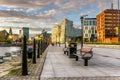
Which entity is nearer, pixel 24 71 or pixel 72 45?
pixel 24 71

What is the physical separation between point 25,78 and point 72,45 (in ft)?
49.5

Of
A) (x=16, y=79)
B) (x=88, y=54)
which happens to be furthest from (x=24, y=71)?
(x=88, y=54)

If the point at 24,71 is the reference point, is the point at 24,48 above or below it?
above

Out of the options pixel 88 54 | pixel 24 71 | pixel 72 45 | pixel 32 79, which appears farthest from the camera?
pixel 72 45

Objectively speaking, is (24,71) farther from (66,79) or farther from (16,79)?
(66,79)

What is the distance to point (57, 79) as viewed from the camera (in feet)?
38.1

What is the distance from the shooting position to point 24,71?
510 inches

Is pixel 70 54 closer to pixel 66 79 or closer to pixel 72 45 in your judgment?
pixel 72 45

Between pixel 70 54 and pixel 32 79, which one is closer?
pixel 32 79

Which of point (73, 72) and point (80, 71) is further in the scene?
point (80, 71)

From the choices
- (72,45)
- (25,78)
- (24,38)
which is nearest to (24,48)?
(24,38)

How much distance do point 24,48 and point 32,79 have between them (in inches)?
83.5

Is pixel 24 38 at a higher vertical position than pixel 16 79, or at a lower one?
higher

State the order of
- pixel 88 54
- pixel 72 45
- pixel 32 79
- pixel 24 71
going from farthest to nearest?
1. pixel 72 45
2. pixel 88 54
3. pixel 24 71
4. pixel 32 79
